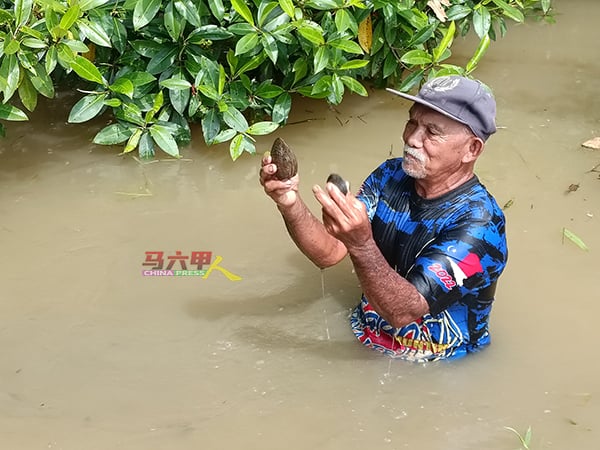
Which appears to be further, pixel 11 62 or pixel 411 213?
pixel 11 62

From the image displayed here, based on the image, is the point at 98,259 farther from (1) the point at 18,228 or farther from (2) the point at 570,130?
(2) the point at 570,130

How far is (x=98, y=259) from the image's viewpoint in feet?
11.8

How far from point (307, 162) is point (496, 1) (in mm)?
1387

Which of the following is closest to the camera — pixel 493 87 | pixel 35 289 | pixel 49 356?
pixel 49 356

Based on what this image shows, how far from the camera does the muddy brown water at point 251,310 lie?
9.29 ft

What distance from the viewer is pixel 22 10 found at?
3385mm

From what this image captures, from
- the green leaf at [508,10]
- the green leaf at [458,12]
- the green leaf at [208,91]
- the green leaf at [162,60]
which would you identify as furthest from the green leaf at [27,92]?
the green leaf at [508,10]

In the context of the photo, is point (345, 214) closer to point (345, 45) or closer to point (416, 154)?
point (416, 154)

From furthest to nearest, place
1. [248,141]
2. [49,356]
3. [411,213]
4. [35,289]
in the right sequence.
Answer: [248,141], [35,289], [49,356], [411,213]

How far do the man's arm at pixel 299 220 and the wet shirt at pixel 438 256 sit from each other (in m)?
0.18

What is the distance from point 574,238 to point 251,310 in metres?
1.55

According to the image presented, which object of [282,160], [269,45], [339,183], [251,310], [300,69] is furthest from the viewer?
[300,69]

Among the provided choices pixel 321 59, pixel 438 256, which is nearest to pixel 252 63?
pixel 321 59

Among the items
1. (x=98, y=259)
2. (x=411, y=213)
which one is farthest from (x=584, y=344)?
(x=98, y=259)
